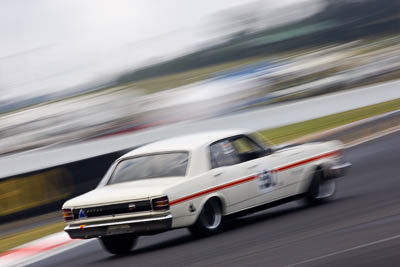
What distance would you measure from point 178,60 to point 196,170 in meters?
24.3

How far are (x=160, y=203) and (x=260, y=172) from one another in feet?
5.43

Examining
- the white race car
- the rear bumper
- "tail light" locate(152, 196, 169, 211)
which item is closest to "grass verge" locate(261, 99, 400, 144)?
the rear bumper

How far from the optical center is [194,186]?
329 inches

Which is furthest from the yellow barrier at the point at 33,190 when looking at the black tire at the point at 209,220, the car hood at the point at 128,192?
the black tire at the point at 209,220

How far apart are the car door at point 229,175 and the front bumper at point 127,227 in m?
0.90

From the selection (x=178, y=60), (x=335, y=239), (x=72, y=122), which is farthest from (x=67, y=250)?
(x=178, y=60)

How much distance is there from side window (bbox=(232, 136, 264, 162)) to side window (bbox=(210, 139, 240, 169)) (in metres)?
0.08

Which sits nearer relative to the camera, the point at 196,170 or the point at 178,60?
the point at 196,170

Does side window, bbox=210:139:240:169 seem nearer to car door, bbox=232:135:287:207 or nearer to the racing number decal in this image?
car door, bbox=232:135:287:207

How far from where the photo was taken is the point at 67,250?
10.0m

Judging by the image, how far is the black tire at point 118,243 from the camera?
8.78 meters

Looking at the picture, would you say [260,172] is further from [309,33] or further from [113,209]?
[309,33]

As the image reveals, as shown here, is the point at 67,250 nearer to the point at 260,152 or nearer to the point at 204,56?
the point at 260,152

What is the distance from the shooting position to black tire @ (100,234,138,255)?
8.78 m
